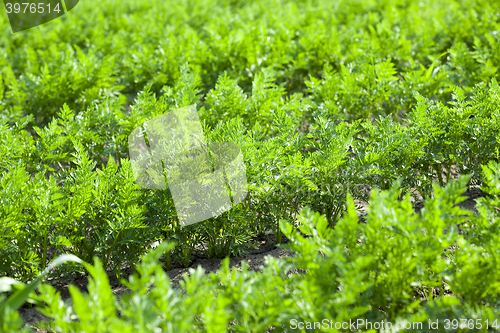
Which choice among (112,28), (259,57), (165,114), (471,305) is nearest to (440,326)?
(471,305)

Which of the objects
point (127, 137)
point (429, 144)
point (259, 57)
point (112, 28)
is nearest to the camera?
point (429, 144)

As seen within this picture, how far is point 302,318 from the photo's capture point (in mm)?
1984

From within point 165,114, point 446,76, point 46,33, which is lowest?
point 446,76

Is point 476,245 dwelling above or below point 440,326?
above

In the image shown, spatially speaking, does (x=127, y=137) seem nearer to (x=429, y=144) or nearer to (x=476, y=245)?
(x=429, y=144)

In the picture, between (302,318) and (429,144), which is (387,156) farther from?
(302,318)

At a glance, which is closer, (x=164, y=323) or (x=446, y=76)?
(x=164, y=323)

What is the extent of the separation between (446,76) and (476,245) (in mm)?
2225

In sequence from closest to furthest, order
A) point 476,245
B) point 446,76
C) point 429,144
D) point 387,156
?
point 476,245, point 387,156, point 429,144, point 446,76

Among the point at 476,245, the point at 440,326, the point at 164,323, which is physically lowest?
the point at 440,326

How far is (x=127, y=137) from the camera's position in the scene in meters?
3.67

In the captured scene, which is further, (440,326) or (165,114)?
(165,114)

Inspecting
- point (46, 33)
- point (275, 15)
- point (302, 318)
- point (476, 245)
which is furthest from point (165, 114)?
point (46, 33)

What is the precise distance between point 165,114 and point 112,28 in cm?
456
